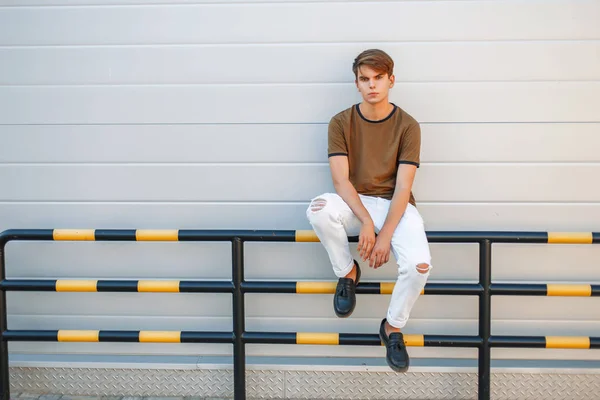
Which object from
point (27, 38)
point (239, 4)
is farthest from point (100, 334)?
point (239, 4)

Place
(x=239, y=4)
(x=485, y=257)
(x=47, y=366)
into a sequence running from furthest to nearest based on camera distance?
(x=47, y=366)
(x=239, y=4)
(x=485, y=257)

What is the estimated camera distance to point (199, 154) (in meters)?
2.83

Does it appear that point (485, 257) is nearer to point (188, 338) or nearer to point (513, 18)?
point (513, 18)

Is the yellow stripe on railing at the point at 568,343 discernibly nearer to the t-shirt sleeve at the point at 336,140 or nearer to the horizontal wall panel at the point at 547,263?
the horizontal wall panel at the point at 547,263

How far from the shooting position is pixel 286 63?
9.11ft

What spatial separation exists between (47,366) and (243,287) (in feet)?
3.99

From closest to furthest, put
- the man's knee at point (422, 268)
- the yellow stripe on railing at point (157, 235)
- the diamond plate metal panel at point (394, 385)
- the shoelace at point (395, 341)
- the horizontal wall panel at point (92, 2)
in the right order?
the man's knee at point (422, 268)
the shoelace at point (395, 341)
the yellow stripe on railing at point (157, 235)
the horizontal wall panel at point (92, 2)
the diamond plate metal panel at point (394, 385)

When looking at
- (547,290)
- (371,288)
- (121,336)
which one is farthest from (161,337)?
(547,290)

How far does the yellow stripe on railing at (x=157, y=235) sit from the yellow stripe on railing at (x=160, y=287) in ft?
0.68

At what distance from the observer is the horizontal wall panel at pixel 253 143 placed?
9.02 feet

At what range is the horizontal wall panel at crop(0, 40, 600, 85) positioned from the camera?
8.90 feet

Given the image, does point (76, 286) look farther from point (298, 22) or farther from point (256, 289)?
point (298, 22)

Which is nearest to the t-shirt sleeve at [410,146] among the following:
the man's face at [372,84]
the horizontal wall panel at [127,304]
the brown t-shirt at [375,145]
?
the brown t-shirt at [375,145]

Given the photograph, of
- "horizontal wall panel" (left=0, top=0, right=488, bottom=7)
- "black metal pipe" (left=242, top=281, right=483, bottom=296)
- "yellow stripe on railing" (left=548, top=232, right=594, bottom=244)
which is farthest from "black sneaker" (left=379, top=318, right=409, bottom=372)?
"horizontal wall panel" (left=0, top=0, right=488, bottom=7)
